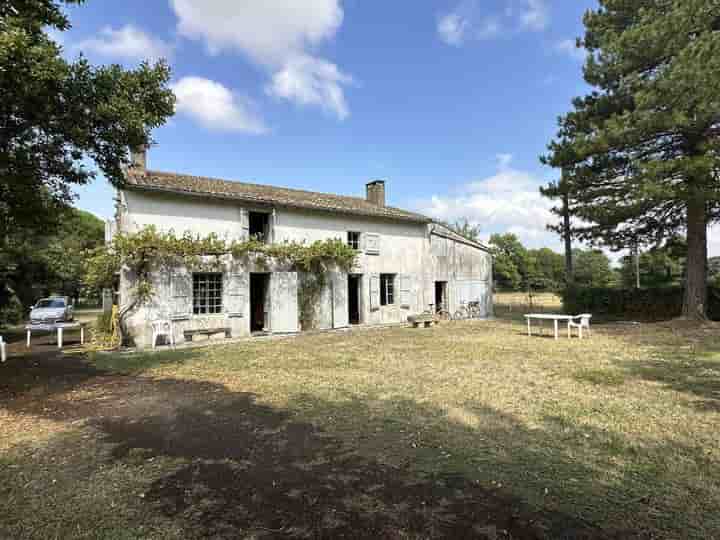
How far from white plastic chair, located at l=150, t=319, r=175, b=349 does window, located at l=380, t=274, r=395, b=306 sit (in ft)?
28.7

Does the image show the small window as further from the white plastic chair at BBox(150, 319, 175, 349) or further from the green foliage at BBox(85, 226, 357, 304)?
the white plastic chair at BBox(150, 319, 175, 349)

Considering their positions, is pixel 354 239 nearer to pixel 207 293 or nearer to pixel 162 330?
pixel 207 293

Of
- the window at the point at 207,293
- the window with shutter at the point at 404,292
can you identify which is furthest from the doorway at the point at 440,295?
the window at the point at 207,293

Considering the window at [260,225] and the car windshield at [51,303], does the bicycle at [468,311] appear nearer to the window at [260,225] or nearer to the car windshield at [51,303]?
the window at [260,225]

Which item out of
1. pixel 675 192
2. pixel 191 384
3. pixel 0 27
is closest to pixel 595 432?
pixel 191 384

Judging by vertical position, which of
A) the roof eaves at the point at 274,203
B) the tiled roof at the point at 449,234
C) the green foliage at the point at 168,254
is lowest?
the green foliage at the point at 168,254

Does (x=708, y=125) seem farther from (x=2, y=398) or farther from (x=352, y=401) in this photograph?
(x=2, y=398)

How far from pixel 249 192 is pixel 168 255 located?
13.2 ft

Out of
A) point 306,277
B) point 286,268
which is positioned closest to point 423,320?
point 306,277

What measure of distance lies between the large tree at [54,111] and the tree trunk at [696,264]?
656 inches

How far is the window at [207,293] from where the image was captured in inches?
507

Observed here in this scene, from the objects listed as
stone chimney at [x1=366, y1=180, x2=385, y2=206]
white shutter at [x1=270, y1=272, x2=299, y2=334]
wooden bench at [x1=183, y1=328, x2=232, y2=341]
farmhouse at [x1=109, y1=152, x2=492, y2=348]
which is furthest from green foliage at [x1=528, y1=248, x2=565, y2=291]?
wooden bench at [x1=183, y1=328, x2=232, y2=341]

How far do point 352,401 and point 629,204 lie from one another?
1234cm

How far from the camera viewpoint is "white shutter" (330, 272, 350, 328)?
15586mm
